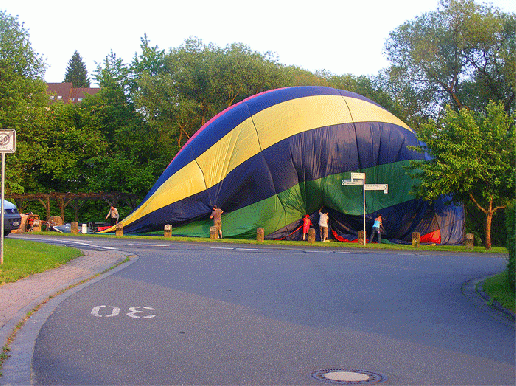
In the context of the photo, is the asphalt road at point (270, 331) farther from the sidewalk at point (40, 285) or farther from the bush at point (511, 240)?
the bush at point (511, 240)

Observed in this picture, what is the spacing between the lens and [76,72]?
111 metres

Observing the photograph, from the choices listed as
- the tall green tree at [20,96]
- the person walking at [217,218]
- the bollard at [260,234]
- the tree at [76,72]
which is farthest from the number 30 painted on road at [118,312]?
the tree at [76,72]

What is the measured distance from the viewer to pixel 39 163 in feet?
157

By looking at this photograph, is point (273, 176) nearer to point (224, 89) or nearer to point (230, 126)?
point (230, 126)

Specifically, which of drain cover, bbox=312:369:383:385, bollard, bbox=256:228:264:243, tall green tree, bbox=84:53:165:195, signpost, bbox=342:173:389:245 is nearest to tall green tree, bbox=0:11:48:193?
tall green tree, bbox=84:53:165:195

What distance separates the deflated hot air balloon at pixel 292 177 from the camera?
28.5 m

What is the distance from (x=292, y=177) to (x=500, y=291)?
18.5m

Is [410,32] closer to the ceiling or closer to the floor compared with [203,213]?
closer to the ceiling

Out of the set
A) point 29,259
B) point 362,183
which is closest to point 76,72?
point 362,183

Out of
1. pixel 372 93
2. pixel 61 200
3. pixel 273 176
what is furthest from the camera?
pixel 372 93

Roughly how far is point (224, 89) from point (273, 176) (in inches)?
636

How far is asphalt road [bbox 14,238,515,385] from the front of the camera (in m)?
5.70

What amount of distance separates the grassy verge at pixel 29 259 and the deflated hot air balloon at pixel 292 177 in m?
11.3

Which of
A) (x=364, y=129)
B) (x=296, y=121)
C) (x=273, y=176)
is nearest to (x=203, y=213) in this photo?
(x=273, y=176)
